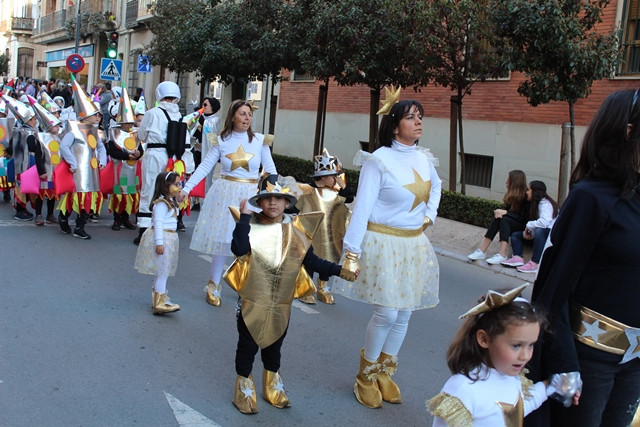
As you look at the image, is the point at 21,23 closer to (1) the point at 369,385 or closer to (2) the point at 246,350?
(2) the point at 246,350

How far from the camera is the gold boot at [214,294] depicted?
22.7ft

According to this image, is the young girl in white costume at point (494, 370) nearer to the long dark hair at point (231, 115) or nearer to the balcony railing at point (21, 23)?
the long dark hair at point (231, 115)

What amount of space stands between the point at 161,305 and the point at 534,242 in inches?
220

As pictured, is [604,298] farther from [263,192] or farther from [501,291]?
[263,192]

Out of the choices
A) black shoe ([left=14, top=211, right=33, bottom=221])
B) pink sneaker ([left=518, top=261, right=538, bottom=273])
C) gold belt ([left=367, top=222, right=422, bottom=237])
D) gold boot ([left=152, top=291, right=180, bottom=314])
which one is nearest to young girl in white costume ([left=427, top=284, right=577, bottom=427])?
gold belt ([left=367, top=222, right=422, bottom=237])

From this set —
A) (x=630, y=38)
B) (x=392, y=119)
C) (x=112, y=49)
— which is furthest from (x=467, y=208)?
(x=112, y=49)

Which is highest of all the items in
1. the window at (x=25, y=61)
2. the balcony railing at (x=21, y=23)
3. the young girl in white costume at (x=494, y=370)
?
the balcony railing at (x=21, y=23)

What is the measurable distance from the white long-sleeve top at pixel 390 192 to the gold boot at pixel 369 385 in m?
0.81

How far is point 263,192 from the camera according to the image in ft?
14.6

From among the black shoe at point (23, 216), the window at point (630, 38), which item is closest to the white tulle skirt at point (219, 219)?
the black shoe at point (23, 216)

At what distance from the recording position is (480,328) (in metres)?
2.81

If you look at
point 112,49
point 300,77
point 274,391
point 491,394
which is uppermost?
point 112,49

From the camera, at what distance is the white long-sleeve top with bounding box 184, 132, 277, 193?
22.5ft

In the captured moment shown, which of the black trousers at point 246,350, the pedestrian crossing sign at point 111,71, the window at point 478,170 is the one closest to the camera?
the black trousers at point 246,350
